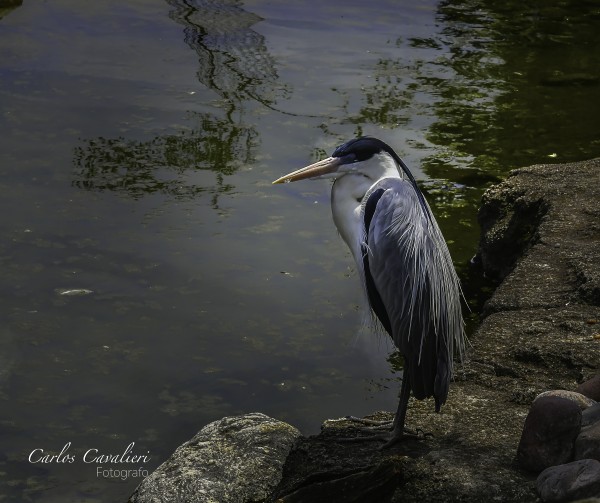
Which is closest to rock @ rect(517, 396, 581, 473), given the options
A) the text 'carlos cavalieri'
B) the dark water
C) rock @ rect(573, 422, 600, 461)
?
rock @ rect(573, 422, 600, 461)

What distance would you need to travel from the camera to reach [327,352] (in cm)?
500

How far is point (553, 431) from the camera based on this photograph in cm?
311

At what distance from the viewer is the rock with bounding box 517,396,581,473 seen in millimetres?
3105

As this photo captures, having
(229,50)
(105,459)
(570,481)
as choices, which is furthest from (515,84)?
(570,481)

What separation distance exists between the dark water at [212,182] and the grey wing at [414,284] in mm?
1077

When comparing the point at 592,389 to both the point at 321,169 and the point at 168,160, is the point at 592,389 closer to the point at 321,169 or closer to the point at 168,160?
the point at 321,169

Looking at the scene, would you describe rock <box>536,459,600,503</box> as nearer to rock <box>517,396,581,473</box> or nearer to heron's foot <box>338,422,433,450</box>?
rock <box>517,396,581,473</box>

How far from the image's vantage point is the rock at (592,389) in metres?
3.43

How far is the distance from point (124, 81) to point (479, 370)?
4.86 metres

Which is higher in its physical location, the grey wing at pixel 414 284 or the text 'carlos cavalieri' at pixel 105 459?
the grey wing at pixel 414 284

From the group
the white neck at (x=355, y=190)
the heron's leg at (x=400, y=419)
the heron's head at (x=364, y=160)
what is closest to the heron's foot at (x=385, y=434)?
the heron's leg at (x=400, y=419)

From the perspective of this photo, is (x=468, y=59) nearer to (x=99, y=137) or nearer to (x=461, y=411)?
(x=99, y=137)

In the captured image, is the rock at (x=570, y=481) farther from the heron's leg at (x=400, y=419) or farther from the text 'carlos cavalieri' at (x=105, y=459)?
the text 'carlos cavalieri' at (x=105, y=459)

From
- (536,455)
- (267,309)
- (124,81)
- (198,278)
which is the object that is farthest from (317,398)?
(124,81)
